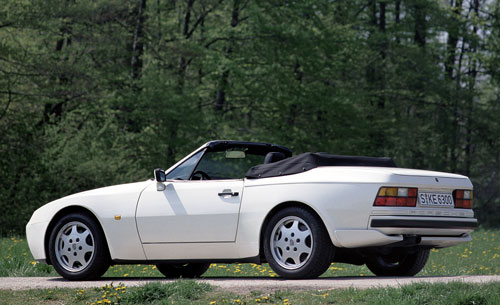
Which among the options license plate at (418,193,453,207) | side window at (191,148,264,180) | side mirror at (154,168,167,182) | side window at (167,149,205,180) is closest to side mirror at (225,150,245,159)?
side window at (191,148,264,180)

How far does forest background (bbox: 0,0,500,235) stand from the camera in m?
Result: 23.8

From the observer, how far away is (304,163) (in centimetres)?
789

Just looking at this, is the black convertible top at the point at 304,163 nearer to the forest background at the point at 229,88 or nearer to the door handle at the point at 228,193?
the door handle at the point at 228,193

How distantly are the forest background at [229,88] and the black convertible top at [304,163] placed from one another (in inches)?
623

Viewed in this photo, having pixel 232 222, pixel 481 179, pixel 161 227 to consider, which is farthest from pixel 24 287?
pixel 481 179

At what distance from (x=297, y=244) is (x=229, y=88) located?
22984 mm

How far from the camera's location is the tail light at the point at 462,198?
7.85 meters

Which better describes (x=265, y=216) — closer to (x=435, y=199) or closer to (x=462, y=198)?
(x=435, y=199)

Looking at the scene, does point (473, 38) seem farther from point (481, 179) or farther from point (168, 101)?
point (168, 101)

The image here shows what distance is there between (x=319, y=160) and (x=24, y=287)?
3083 mm

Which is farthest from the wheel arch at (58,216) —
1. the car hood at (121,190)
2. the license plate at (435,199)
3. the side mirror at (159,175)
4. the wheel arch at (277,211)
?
the license plate at (435,199)

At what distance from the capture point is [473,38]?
33.3m

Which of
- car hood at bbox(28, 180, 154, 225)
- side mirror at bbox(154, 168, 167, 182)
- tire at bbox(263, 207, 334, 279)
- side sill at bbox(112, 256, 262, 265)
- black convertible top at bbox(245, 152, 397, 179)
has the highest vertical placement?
black convertible top at bbox(245, 152, 397, 179)

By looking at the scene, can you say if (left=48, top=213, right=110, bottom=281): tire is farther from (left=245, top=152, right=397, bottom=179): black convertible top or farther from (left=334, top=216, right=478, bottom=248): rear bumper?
(left=334, top=216, right=478, bottom=248): rear bumper
